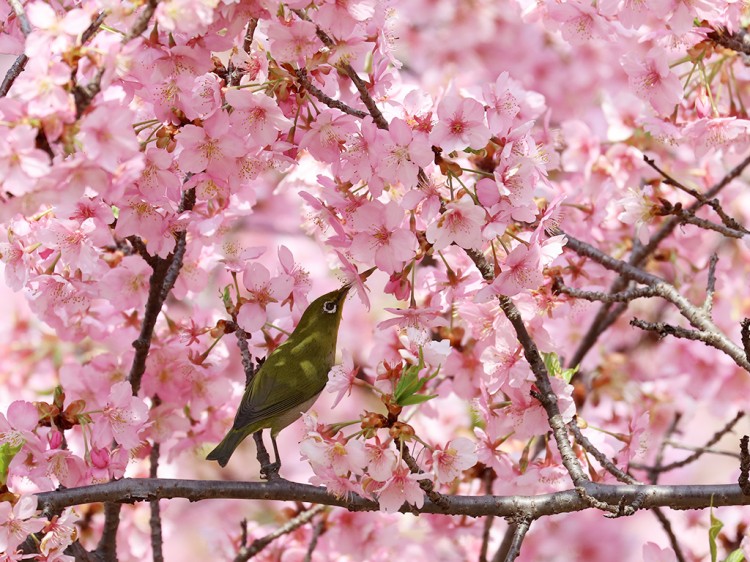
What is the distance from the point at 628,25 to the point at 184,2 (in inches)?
49.1

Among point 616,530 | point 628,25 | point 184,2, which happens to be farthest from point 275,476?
point 616,530

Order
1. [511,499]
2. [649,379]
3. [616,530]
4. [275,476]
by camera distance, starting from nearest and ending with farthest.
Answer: [511,499], [275,476], [649,379], [616,530]

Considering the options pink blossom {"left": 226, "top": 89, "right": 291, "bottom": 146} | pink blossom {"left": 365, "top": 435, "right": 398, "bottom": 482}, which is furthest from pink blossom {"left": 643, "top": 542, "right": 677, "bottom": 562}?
pink blossom {"left": 226, "top": 89, "right": 291, "bottom": 146}

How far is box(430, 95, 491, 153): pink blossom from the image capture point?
204 cm

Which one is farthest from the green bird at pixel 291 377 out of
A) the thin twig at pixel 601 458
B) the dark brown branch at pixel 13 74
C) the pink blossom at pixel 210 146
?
the dark brown branch at pixel 13 74

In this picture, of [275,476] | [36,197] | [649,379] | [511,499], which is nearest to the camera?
[36,197]

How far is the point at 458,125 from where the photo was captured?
2047 mm

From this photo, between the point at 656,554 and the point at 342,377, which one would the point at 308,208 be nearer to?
the point at 342,377

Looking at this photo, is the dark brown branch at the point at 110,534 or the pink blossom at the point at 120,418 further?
the dark brown branch at the point at 110,534

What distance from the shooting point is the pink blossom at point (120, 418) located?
90.3 inches

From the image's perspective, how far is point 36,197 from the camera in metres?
1.65

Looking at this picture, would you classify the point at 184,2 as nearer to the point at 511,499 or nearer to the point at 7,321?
the point at 511,499

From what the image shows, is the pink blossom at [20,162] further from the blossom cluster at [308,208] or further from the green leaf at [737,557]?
the green leaf at [737,557]

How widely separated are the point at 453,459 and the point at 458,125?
2.43ft
